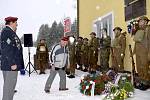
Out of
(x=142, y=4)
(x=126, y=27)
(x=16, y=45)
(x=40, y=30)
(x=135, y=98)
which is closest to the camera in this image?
(x=16, y=45)

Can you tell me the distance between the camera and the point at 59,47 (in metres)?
10.6

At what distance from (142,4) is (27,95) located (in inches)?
194

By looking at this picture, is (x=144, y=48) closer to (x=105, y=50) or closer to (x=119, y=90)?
(x=119, y=90)

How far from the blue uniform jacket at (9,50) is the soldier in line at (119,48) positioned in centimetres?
679

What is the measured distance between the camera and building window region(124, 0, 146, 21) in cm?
1245

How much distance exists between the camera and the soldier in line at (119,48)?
1337cm

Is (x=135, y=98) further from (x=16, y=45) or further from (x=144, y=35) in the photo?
(x=16, y=45)

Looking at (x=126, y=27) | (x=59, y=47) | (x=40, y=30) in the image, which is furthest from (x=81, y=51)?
(x=40, y=30)

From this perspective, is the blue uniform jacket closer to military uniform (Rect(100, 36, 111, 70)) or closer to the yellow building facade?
the yellow building facade

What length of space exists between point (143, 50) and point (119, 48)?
2924mm

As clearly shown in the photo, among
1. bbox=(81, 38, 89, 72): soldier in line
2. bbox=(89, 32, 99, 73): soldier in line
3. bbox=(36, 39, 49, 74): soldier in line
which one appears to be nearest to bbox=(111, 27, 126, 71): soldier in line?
bbox=(89, 32, 99, 73): soldier in line

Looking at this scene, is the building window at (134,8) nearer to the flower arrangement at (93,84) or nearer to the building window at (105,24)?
the building window at (105,24)

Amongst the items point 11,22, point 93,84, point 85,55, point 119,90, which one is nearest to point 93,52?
point 85,55

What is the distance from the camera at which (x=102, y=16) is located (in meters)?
17.7
